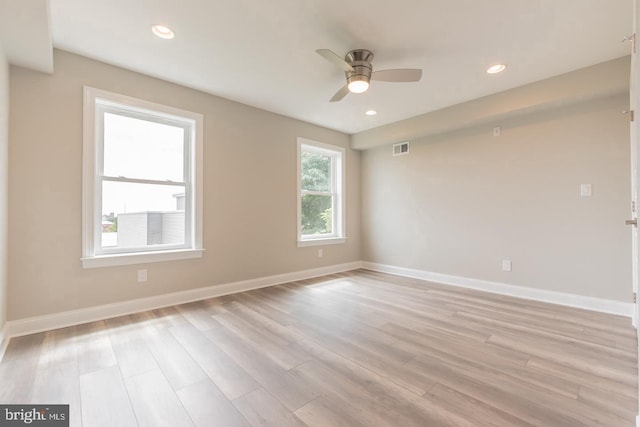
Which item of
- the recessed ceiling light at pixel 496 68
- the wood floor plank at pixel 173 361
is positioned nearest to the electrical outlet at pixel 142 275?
the wood floor plank at pixel 173 361

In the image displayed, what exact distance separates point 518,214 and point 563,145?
910 mm

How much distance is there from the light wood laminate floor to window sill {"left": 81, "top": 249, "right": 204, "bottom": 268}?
1.79 ft

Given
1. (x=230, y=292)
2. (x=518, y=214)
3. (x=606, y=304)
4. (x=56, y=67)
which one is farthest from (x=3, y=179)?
(x=606, y=304)

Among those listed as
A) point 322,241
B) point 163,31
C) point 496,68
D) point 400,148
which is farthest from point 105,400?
point 400,148

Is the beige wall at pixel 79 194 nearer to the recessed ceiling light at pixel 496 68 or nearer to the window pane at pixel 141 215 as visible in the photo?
the window pane at pixel 141 215

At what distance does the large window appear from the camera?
2.72m

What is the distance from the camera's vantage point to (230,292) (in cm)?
365

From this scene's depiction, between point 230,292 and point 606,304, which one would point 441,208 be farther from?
point 230,292

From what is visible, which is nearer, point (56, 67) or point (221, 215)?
point (56, 67)

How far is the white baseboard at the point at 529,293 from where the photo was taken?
291 cm

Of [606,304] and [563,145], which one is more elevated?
[563,145]

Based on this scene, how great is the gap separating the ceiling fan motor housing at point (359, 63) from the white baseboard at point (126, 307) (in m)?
2.86

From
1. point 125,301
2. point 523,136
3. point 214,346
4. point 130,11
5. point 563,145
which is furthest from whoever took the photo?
point 523,136

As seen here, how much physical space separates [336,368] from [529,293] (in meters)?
2.93
